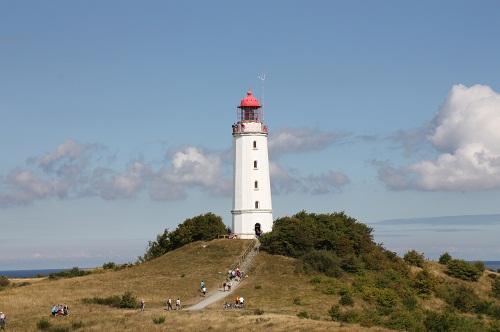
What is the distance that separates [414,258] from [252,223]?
1955 cm

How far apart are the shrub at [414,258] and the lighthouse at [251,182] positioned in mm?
16684

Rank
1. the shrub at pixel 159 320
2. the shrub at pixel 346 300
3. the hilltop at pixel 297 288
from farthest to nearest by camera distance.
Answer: the shrub at pixel 346 300, the hilltop at pixel 297 288, the shrub at pixel 159 320

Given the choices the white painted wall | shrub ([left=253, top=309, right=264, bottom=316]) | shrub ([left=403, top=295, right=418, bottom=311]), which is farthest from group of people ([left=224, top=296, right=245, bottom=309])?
the white painted wall

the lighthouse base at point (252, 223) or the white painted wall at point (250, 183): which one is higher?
the white painted wall at point (250, 183)

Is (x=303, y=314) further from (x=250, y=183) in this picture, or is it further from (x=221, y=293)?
(x=250, y=183)

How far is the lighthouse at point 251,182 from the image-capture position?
8488cm

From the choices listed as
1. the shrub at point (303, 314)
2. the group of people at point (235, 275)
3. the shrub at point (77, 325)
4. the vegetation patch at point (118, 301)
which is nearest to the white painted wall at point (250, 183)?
the group of people at point (235, 275)

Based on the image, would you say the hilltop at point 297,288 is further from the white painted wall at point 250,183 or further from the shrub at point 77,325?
the white painted wall at point 250,183

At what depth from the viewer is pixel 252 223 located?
3349 inches

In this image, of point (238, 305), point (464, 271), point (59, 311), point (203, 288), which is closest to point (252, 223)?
point (203, 288)

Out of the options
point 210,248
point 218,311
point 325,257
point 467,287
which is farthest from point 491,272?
point 218,311

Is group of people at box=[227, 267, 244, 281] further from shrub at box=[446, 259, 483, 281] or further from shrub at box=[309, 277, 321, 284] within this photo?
shrub at box=[446, 259, 483, 281]

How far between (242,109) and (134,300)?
1278 inches

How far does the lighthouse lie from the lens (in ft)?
278
